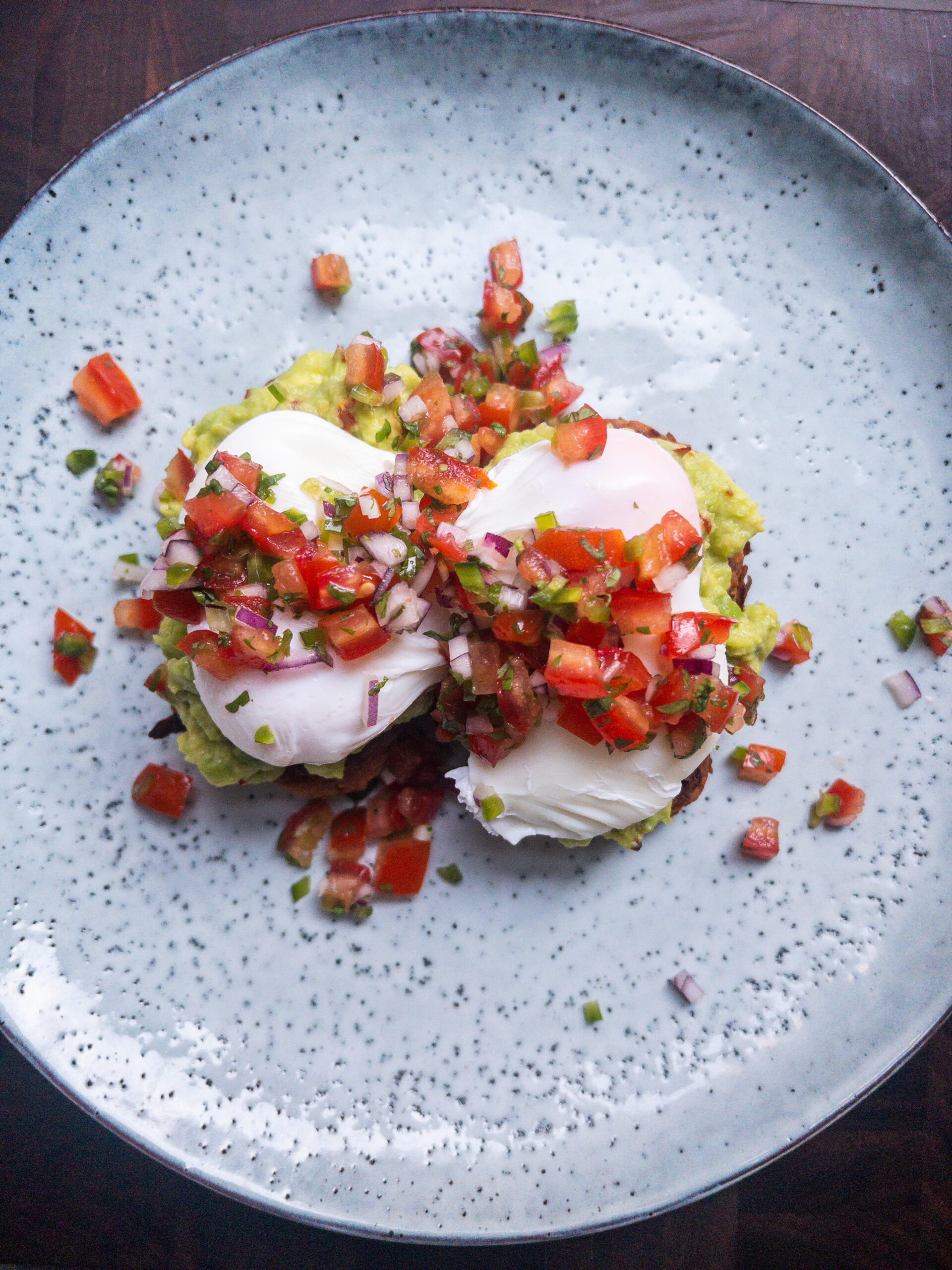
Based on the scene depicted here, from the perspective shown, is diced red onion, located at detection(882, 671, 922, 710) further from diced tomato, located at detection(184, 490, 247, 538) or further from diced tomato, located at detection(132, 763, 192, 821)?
diced tomato, located at detection(132, 763, 192, 821)

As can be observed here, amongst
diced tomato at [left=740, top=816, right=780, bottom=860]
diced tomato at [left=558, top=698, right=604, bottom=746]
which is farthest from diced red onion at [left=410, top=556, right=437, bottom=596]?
diced tomato at [left=740, top=816, right=780, bottom=860]

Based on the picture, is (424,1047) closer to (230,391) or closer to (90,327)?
(230,391)

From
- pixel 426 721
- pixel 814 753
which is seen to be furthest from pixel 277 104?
pixel 814 753

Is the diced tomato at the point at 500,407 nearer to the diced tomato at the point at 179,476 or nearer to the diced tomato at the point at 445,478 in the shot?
the diced tomato at the point at 445,478

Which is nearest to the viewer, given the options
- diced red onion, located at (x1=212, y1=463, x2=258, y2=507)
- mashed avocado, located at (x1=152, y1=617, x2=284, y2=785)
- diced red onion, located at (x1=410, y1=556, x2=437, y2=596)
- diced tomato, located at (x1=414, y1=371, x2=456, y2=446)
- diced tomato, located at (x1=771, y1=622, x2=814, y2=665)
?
diced red onion, located at (x1=212, y1=463, x2=258, y2=507)

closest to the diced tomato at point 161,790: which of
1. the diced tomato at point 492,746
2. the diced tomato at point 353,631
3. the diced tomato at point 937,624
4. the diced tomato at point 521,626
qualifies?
the diced tomato at point 353,631

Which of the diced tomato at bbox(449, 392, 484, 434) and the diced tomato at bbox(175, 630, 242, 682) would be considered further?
the diced tomato at bbox(449, 392, 484, 434)

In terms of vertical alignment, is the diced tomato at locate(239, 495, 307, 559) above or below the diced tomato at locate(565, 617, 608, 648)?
above
